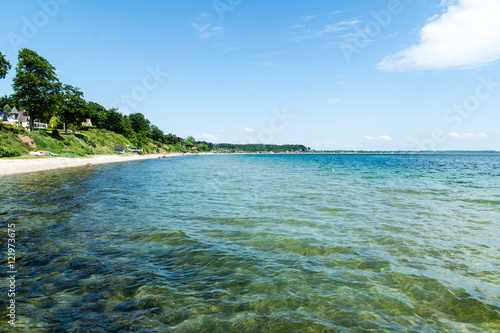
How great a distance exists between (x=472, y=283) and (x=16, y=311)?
460 inches

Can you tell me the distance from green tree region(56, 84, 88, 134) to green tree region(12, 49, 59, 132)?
22.9 feet

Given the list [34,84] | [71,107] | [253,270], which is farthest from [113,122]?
[253,270]

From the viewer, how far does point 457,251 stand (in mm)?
9844

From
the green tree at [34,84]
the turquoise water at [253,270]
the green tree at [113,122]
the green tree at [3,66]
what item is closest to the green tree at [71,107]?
the green tree at [34,84]

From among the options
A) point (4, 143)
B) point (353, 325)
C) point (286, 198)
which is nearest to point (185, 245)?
point (353, 325)

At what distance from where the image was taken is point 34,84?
249 feet

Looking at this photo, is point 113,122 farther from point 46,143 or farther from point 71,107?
point 46,143

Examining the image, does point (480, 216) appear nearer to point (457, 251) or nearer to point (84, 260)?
point (457, 251)

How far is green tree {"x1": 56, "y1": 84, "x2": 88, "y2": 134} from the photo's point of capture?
309 feet

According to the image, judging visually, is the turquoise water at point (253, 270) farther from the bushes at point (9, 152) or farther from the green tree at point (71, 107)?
the green tree at point (71, 107)

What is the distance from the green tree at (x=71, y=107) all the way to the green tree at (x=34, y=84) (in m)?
6.99

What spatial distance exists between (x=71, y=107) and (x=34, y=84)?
21.7 meters

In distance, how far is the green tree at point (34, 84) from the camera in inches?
2940

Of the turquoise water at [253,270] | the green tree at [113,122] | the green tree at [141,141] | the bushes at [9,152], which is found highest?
the green tree at [113,122]
